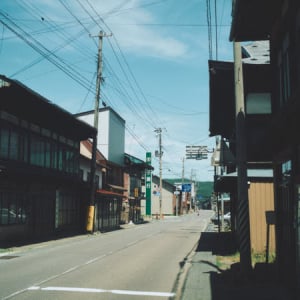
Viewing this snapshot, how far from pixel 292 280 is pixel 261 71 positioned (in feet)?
32.3

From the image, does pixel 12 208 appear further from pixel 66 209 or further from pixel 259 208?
pixel 259 208

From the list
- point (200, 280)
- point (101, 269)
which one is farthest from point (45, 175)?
point (200, 280)

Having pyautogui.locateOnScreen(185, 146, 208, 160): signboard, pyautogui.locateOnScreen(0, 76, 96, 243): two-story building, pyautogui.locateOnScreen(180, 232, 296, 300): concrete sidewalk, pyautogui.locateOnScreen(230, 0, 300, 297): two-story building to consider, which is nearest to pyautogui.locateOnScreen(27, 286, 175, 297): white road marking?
pyautogui.locateOnScreen(180, 232, 296, 300): concrete sidewalk

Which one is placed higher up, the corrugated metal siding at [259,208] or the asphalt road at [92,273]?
the corrugated metal siding at [259,208]

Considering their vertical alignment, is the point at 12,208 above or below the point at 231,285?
above

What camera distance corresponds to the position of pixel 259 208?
57.1ft

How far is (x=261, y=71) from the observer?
57.4 ft

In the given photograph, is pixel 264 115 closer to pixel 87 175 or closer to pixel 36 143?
pixel 36 143

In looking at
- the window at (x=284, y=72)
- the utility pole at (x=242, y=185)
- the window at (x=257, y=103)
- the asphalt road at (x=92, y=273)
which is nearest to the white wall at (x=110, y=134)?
the asphalt road at (x=92, y=273)

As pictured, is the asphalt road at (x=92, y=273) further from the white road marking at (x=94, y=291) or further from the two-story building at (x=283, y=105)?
the two-story building at (x=283, y=105)

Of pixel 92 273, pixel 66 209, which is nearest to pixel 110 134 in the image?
pixel 66 209

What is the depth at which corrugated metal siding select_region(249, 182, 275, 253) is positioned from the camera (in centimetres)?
1711

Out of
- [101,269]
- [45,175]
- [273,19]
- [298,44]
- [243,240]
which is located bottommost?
[101,269]

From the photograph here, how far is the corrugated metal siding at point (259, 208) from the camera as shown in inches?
674
